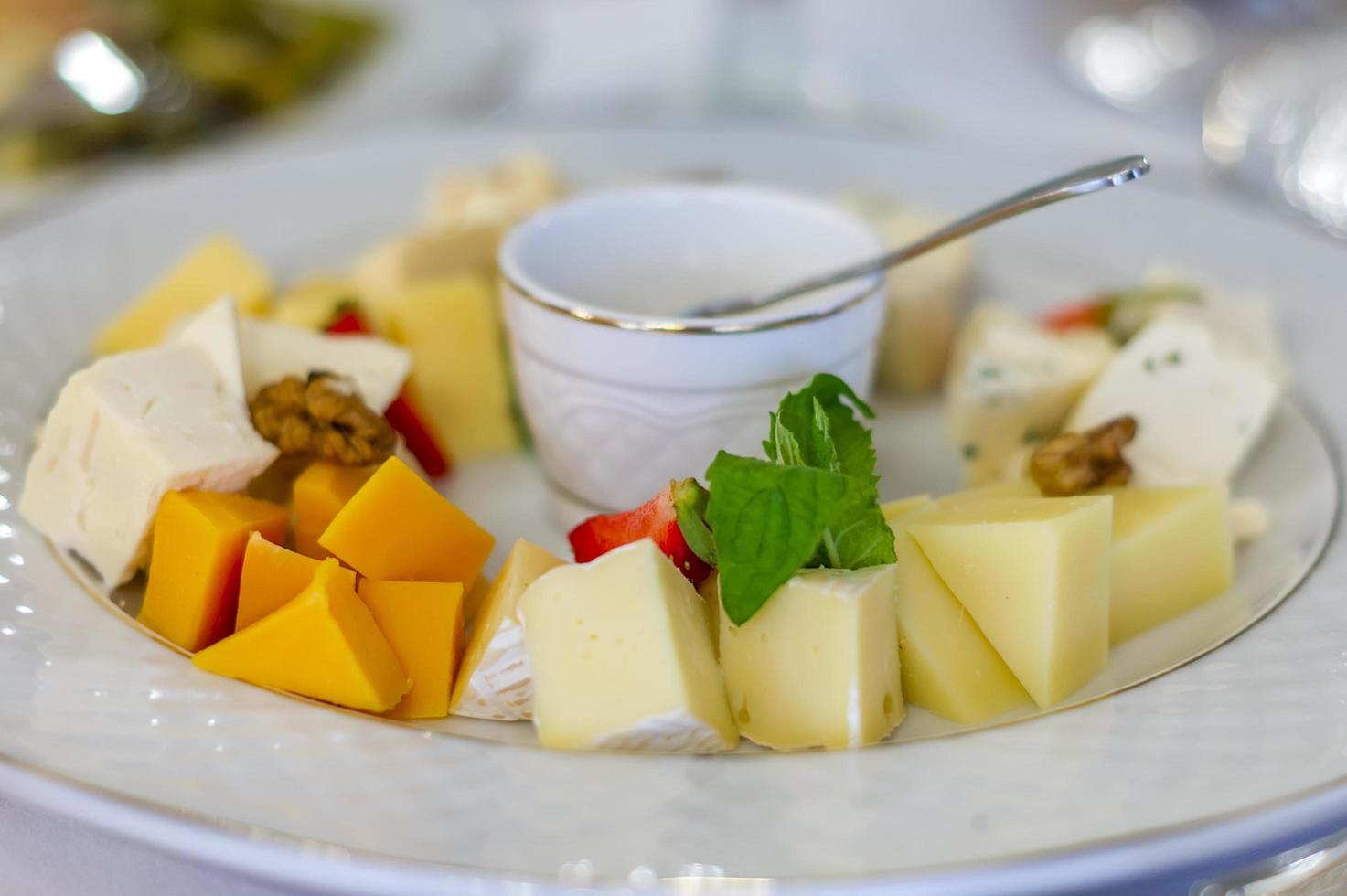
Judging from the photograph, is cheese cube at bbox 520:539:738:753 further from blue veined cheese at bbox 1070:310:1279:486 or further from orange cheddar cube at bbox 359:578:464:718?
blue veined cheese at bbox 1070:310:1279:486

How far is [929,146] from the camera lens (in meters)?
2.51

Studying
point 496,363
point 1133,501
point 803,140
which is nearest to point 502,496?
point 496,363

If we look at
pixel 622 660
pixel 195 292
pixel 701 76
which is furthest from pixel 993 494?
pixel 701 76

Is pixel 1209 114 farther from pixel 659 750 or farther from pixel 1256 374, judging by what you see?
pixel 659 750

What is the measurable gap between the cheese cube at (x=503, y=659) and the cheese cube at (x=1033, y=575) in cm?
42

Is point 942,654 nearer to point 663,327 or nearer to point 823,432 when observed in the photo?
point 823,432

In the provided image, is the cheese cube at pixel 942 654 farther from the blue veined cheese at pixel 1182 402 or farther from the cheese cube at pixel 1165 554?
the blue veined cheese at pixel 1182 402

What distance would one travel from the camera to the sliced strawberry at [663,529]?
1214mm

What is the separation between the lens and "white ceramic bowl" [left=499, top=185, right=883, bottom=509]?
1411 mm

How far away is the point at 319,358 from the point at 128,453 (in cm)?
31

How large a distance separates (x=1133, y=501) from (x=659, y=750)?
2.21 ft

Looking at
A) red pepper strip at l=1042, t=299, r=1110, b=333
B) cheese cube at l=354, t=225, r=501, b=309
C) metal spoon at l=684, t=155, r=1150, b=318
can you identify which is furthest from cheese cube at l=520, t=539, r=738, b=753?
red pepper strip at l=1042, t=299, r=1110, b=333

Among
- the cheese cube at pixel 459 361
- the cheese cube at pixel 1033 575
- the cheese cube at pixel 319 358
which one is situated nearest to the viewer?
the cheese cube at pixel 1033 575

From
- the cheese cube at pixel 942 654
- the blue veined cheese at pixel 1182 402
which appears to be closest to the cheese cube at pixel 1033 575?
the cheese cube at pixel 942 654
